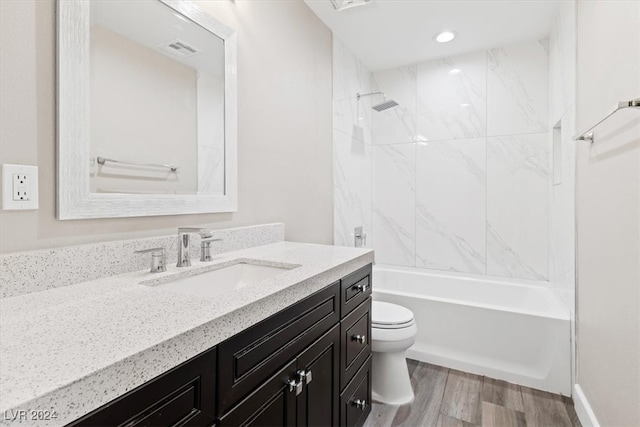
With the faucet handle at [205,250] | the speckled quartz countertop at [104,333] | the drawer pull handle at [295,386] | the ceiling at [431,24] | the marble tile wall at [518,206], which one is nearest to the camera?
the speckled quartz countertop at [104,333]

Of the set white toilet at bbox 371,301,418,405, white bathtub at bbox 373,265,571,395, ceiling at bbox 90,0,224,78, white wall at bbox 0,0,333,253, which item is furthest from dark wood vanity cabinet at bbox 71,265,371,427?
ceiling at bbox 90,0,224,78

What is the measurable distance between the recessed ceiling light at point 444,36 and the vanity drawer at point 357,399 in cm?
249

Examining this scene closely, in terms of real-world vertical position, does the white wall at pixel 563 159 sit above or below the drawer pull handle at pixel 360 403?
above

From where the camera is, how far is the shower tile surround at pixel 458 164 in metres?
2.81

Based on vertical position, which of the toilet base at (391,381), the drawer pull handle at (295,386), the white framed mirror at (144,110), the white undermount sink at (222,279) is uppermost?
the white framed mirror at (144,110)

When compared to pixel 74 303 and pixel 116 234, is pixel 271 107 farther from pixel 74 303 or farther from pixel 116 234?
pixel 74 303

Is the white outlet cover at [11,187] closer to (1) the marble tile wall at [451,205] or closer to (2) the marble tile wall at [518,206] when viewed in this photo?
(1) the marble tile wall at [451,205]

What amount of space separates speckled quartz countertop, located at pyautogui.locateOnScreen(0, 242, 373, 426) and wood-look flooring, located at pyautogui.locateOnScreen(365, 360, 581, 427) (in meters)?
1.21

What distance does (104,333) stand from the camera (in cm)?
64

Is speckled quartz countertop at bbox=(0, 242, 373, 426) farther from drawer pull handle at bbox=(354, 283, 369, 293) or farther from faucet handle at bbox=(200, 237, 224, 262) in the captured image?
drawer pull handle at bbox=(354, 283, 369, 293)

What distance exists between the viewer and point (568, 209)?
2059 millimetres

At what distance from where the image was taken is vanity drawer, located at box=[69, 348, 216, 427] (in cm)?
54

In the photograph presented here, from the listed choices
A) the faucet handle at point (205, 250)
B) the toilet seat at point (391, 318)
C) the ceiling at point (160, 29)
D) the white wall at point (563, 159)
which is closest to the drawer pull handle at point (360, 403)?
the toilet seat at point (391, 318)

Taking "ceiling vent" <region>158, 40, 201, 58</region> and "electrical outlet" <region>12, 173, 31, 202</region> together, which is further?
"ceiling vent" <region>158, 40, 201, 58</region>
